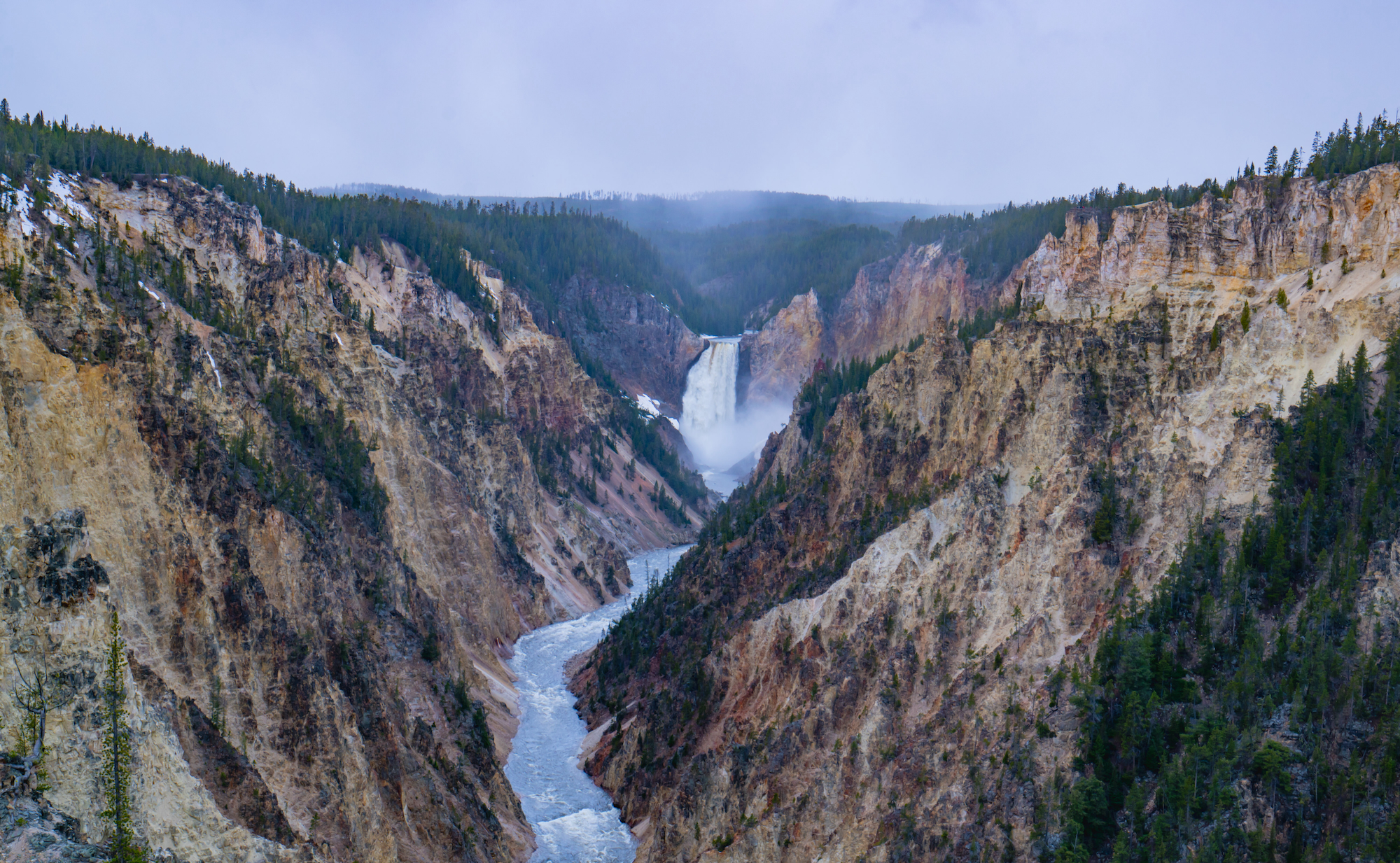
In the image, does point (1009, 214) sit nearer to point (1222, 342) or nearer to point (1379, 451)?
point (1222, 342)

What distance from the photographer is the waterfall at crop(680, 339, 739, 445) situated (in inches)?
7347

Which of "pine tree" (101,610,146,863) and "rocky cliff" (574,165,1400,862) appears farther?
"rocky cliff" (574,165,1400,862)

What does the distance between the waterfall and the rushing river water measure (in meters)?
87.2

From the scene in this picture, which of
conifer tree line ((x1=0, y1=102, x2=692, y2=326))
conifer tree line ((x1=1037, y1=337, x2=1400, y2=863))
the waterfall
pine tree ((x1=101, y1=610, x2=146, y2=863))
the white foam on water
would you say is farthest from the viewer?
the waterfall

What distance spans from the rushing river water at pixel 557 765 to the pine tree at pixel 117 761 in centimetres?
3057

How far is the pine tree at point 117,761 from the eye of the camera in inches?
1053

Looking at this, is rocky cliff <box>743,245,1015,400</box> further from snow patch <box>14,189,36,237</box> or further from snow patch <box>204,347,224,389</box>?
snow patch <box>14,189,36,237</box>

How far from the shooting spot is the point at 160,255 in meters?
72.9

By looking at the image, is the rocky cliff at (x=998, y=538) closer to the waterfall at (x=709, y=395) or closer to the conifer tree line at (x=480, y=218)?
the conifer tree line at (x=480, y=218)

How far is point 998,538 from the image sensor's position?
50.6 meters

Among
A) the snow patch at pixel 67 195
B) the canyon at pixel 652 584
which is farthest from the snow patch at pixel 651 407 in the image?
the snow patch at pixel 67 195

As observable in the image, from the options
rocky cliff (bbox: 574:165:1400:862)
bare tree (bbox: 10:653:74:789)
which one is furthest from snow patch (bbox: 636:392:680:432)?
bare tree (bbox: 10:653:74:789)

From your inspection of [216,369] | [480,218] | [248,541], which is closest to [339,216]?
[480,218]

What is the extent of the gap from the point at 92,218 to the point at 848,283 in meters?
124
